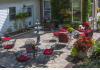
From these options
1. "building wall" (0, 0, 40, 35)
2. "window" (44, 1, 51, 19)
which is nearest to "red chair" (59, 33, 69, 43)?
"building wall" (0, 0, 40, 35)

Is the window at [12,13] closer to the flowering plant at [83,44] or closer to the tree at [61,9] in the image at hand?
the tree at [61,9]

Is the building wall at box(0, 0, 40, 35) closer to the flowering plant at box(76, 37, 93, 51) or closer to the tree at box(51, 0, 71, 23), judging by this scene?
the tree at box(51, 0, 71, 23)

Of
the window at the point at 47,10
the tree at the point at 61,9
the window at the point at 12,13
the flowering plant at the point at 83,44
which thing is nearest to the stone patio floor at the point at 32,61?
the flowering plant at the point at 83,44

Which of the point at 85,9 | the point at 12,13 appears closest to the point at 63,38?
the point at 12,13

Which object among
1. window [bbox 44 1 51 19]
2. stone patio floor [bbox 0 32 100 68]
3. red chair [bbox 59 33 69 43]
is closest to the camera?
stone patio floor [bbox 0 32 100 68]

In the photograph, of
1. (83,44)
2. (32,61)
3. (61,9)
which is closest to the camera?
(83,44)

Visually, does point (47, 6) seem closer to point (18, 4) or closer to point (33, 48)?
point (18, 4)

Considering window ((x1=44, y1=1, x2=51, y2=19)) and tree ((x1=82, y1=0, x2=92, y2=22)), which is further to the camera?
window ((x1=44, y1=1, x2=51, y2=19))

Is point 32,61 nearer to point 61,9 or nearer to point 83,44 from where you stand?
point 83,44

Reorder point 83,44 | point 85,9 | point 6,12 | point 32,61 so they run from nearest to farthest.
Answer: point 83,44, point 32,61, point 6,12, point 85,9

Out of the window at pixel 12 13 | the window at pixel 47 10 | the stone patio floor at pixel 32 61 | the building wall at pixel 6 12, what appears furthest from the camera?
the window at pixel 47 10

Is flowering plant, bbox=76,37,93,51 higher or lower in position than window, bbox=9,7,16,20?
lower

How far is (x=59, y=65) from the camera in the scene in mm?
11742

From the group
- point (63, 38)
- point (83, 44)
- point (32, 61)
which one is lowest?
point (32, 61)
